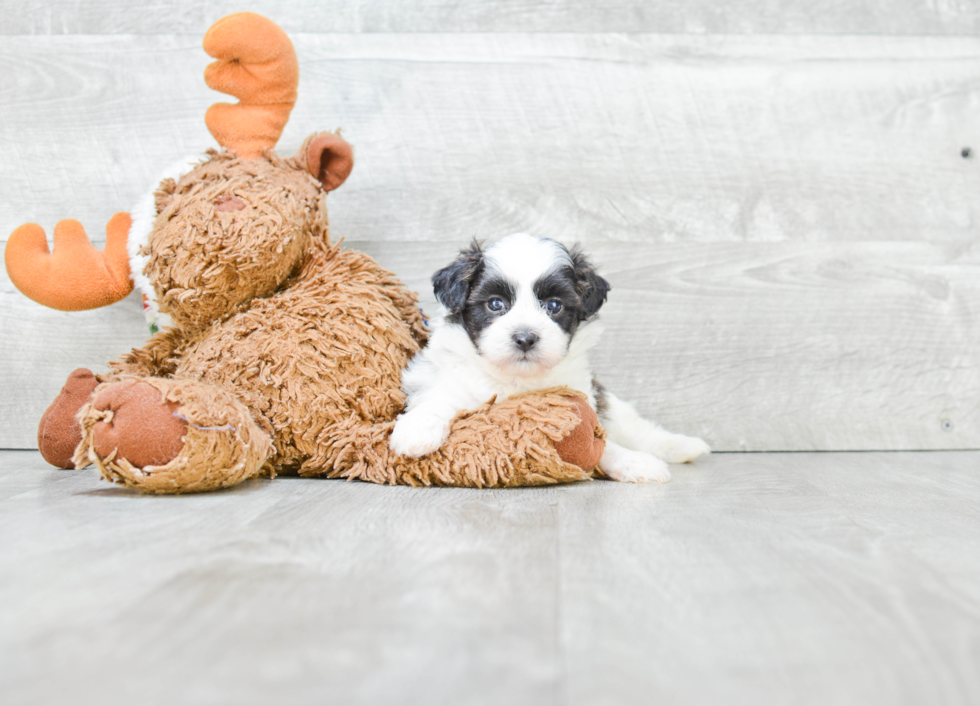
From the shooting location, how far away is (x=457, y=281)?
1.58m

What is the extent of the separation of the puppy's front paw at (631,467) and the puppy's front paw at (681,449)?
0.24m

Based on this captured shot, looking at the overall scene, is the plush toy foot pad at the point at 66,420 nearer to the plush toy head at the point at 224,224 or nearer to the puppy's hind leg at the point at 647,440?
the plush toy head at the point at 224,224

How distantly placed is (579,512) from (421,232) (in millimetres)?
1049

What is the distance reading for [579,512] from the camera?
1280 millimetres

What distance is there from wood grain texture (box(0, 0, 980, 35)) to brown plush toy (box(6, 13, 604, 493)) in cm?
52

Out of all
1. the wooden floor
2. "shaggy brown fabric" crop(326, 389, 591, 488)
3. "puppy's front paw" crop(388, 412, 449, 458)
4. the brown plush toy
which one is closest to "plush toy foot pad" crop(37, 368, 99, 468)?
the brown plush toy

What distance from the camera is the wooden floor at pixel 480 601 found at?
653 millimetres

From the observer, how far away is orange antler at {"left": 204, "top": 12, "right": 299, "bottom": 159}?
153 cm

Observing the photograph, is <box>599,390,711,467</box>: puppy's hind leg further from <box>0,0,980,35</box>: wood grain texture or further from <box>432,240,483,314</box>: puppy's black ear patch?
<box>0,0,980,35</box>: wood grain texture

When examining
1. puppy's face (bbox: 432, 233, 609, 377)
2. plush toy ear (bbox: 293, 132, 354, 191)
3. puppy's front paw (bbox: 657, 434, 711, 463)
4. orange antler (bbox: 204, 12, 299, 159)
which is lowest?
puppy's front paw (bbox: 657, 434, 711, 463)

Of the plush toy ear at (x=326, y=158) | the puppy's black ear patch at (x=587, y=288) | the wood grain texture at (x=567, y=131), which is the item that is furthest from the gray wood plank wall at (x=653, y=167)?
the puppy's black ear patch at (x=587, y=288)

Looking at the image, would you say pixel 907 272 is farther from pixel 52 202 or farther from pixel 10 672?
pixel 52 202

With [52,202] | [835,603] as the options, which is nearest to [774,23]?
[835,603]

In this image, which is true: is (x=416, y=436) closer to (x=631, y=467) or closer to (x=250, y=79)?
(x=631, y=467)
